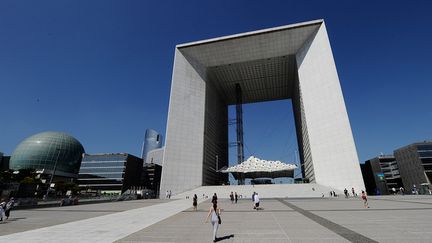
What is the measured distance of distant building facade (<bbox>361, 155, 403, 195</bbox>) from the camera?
83.0m

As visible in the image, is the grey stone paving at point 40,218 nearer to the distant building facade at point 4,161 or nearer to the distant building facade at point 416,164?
the distant building facade at point 416,164

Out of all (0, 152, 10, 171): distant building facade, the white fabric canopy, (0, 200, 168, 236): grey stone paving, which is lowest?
(0, 200, 168, 236): grey stone paving

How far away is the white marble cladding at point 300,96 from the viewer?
43375 mm

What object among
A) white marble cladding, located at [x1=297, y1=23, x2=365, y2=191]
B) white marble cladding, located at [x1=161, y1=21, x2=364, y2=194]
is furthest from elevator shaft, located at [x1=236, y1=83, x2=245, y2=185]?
white marble cladding, located at [x1=297, y1=23, x2=365, y2=191]

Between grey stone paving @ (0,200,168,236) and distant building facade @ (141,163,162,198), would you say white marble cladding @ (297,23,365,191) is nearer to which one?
grey stone paving @ (0,200,168,236)

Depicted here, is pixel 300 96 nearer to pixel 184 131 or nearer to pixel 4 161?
pixel 184 131

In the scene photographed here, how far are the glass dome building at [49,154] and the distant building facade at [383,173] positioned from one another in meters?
122

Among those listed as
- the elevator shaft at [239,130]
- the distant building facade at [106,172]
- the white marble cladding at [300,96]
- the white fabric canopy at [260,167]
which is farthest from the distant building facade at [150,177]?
the white fabric canopy at [260,167]

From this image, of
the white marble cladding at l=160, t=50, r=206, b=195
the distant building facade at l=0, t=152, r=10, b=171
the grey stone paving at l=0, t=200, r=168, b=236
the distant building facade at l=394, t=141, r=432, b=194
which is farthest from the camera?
the distant building facade at l=0, t=152, r=10, b=171

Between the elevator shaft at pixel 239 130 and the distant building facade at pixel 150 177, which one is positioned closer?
the elevator shaft at pixel 239 130

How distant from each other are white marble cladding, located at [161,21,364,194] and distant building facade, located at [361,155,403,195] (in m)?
51.4

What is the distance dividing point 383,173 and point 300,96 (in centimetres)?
6090

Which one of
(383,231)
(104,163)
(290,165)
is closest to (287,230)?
(383,231)

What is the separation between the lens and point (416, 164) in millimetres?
72562
